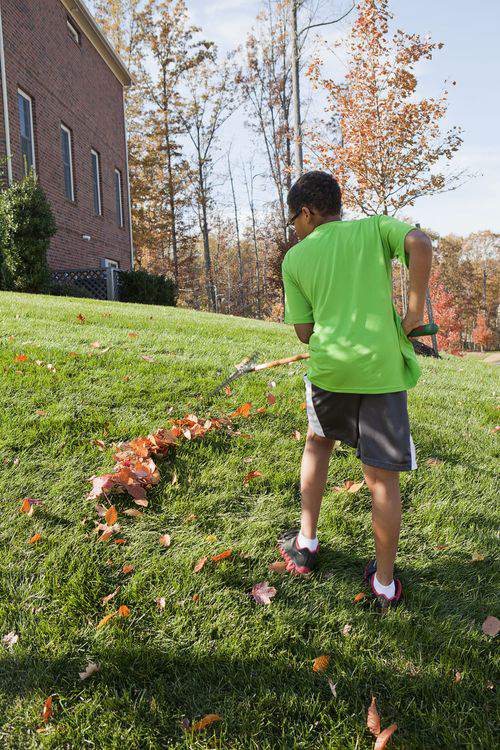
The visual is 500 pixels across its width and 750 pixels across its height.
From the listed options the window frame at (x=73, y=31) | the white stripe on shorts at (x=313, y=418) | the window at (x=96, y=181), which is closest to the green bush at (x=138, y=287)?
the window at (x=96, y=181)

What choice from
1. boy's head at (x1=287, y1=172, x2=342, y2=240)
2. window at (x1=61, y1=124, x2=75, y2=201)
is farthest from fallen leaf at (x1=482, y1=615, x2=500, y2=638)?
window at (x1=61, y1=124, x2=75, y2=201)

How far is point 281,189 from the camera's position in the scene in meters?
28.9

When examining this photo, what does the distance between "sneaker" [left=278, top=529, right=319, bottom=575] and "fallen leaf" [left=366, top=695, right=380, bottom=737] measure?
2.17 feet

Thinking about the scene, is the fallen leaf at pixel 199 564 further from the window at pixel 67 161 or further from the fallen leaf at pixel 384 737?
the window at pixel 67 161

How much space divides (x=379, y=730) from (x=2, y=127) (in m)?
13.1

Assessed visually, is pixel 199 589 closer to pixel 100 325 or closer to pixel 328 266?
pixel 328 266

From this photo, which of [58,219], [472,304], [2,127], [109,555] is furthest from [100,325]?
[472,304]

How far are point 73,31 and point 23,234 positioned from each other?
901cm

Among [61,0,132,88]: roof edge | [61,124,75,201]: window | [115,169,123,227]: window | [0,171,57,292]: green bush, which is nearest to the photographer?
[0,171,57,292]: green bush

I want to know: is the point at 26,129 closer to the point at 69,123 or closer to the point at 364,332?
the point at 69,123

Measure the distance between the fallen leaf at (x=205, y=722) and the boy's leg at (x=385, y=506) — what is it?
2.87 ft

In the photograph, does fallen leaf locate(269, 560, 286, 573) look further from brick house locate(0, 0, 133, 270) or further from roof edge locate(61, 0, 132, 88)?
roof edge locate(61, 0, 132, 88)

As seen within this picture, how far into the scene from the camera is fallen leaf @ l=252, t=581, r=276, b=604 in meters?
2.18

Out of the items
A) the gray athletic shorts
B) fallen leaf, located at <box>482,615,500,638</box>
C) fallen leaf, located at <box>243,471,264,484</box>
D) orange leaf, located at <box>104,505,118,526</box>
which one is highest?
the gray athletic shorts
